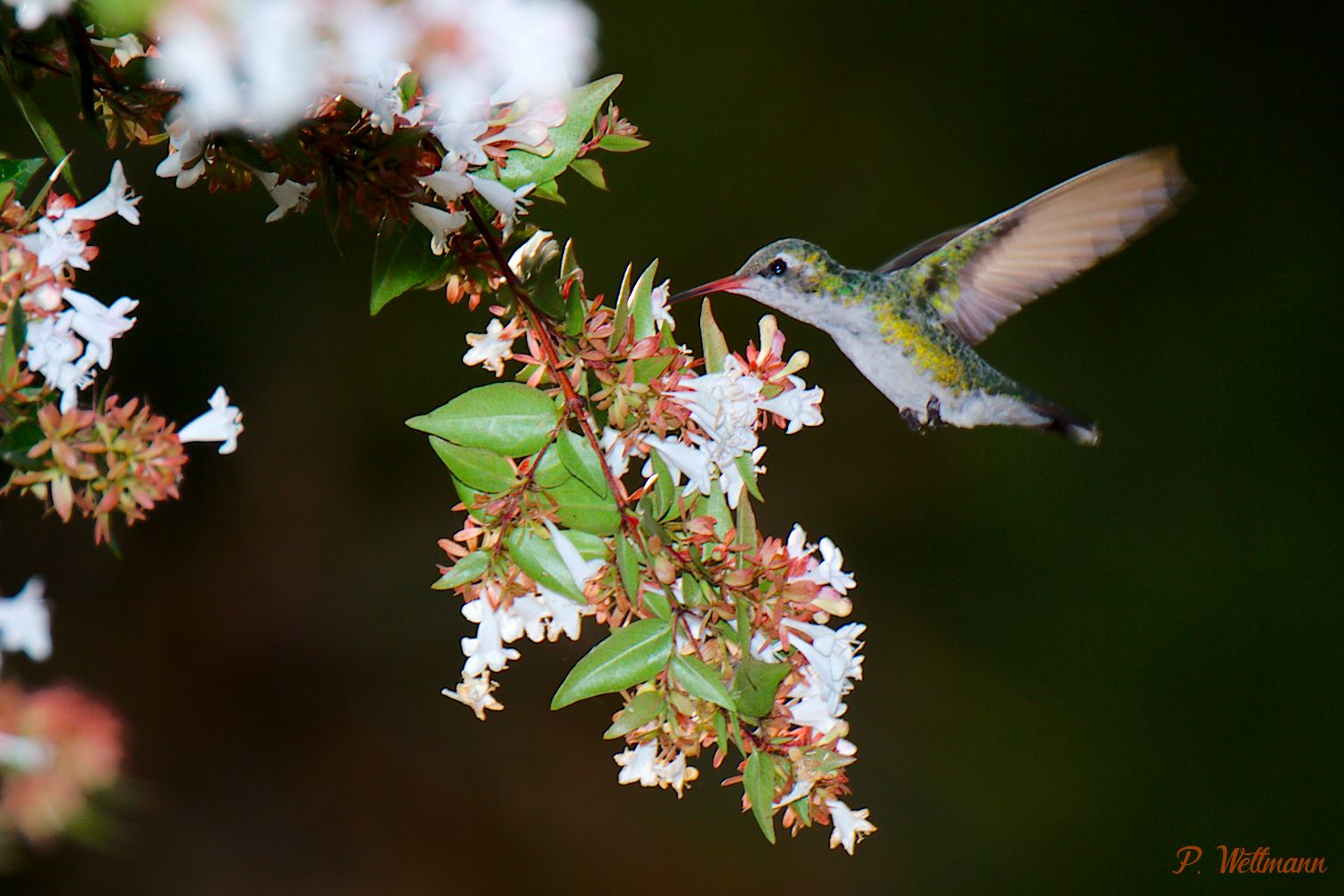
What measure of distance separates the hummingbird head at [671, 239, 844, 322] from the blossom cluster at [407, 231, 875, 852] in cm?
46

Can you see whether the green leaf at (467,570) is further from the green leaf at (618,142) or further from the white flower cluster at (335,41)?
the white flower cluster at (335,41)

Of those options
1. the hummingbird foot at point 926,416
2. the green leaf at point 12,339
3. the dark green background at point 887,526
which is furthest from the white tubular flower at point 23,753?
the dark green background at point 887,526

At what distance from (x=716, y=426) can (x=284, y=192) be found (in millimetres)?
421

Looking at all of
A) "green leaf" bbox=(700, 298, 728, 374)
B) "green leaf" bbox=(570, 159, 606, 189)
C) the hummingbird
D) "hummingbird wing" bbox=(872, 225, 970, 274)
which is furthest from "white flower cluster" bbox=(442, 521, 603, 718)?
"hummingbird wing" bbox=(872, 225, 970, 274)

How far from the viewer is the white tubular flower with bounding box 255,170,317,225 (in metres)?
0.92

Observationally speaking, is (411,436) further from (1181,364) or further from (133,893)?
(1181,364)

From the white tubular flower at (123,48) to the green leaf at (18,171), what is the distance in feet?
0.36

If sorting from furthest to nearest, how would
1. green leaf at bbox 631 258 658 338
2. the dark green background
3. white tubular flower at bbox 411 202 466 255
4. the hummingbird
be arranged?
the dark green background < the hummingbird < green leaf at bbox 631 258 658 338 < white tubular flower at bbox 411 202 466 255

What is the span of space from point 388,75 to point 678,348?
34 cm

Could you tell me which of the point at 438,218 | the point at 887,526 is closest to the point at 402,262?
the point at 438,218

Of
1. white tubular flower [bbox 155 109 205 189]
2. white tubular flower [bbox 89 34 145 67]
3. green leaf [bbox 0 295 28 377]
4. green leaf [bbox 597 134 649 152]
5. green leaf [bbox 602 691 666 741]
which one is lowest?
green leaf [bbox 602 691 666 741]

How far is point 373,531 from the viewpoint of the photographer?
4195 mm

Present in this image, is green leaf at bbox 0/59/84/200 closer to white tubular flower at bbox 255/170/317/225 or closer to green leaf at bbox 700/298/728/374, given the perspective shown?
white tubular flower at bbox 255/170/317/225

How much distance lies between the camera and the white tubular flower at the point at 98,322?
85 cm
